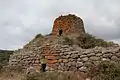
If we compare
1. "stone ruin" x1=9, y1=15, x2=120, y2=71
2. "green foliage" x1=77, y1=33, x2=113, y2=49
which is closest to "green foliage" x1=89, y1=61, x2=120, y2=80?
"stone ruin" x1=9, y1=15, x2=120, y2=71

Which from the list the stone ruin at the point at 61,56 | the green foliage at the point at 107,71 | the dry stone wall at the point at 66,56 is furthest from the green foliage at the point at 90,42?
the green foliage at the point at 107,71

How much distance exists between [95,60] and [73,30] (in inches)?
298

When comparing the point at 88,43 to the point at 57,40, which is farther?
the point at 88,43

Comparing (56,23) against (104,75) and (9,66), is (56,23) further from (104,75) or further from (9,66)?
(104,75)

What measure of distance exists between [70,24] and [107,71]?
907cm

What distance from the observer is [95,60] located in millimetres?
8820

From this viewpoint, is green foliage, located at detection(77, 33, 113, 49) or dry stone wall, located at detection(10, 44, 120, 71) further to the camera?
green foliage, located at detection(77, 33, 113, 49)

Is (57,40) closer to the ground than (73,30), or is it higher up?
closer to the ground

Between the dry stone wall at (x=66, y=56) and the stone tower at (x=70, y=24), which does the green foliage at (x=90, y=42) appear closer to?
the dry stone wall at (x=66, y=56)

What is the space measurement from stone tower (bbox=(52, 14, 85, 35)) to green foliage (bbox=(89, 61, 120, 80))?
27.0ft

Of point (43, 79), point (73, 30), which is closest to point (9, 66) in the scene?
point (73, 30)

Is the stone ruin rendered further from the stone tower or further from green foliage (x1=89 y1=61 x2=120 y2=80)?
the stone tower

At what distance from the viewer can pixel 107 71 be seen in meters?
7.72

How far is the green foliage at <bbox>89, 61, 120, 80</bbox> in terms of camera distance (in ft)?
24.6
